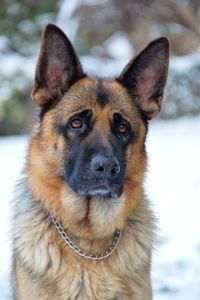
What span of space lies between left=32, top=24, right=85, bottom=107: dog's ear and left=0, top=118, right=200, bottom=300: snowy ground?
48 cm

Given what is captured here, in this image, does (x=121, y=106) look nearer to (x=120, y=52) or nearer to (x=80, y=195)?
(x=80, y=195)

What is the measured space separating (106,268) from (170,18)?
7.57 meters

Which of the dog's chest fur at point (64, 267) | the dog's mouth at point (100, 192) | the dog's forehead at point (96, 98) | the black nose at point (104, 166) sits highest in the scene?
the dog's forehead at point (96, 98)

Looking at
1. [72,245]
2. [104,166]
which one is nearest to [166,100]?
[72,245]

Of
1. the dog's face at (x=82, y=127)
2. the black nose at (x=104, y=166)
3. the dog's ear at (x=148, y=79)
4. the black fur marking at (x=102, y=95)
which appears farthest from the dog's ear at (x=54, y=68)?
the black nose at (x=104, y=166)

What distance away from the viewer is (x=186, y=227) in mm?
7691

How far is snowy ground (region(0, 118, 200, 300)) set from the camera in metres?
6.17

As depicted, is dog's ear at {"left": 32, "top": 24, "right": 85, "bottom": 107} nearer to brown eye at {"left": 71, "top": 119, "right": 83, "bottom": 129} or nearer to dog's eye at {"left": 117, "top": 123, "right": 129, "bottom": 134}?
brown eye at {"left": 71, "top": 119, "right": 83, "bottom": 129}

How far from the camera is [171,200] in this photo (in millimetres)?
8797

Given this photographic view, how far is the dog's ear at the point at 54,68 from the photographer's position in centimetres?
421

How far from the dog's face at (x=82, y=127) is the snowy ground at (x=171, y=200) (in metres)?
0.41

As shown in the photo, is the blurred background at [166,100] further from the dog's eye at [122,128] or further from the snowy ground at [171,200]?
the dog's eye at [122,128]

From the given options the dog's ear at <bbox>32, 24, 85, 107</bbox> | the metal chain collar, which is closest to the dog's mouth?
the metal chain collar

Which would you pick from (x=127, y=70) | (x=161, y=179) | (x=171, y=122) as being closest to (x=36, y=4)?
(x=161, y=179)
